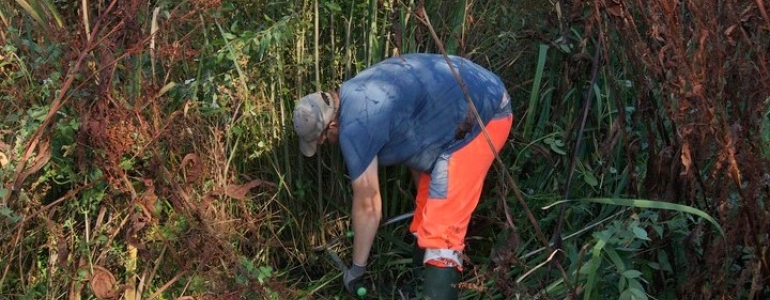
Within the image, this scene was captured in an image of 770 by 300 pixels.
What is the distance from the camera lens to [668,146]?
319cm

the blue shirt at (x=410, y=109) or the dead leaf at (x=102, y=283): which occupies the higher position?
the blue shirt at (x=410, y=109)

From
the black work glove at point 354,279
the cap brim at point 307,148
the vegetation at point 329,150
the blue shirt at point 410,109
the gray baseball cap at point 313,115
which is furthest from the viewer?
the black work glove at point 354,279

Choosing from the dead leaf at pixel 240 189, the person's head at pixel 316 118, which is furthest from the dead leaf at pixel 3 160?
the person's head at pixel 316 118

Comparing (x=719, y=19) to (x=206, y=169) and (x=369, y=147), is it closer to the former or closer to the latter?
(x=369, y=147)

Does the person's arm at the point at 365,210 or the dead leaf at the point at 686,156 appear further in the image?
the person's arm at the point at 365,210

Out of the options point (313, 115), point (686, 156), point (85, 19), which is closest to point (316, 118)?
point (313, 115)

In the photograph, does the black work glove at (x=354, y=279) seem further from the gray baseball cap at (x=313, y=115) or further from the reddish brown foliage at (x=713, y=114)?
the reddish brown foliage at (x=713, y=114)

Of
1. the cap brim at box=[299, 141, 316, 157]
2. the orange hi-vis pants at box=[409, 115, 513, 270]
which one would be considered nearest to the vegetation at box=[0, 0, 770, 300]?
the orange hi-vis pants at box=[409, 115, 513, 270]

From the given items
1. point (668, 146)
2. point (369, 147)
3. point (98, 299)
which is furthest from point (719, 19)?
point (98, 299)

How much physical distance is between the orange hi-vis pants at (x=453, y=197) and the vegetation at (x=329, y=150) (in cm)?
14

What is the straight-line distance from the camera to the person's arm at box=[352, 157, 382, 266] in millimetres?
3734

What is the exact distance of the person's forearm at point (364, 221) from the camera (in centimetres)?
379

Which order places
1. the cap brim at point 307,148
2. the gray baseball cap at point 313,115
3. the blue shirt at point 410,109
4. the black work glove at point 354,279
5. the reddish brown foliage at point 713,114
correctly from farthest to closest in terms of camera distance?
1. the black work glove at point 354,279
2. the cap brim at point 307,148
3. the gray baseball cap at point 313,115
4. the blue shirt at point 410,109
5. the reddish brown foliage at point 713,114

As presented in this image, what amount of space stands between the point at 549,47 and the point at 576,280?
1.28 meters
